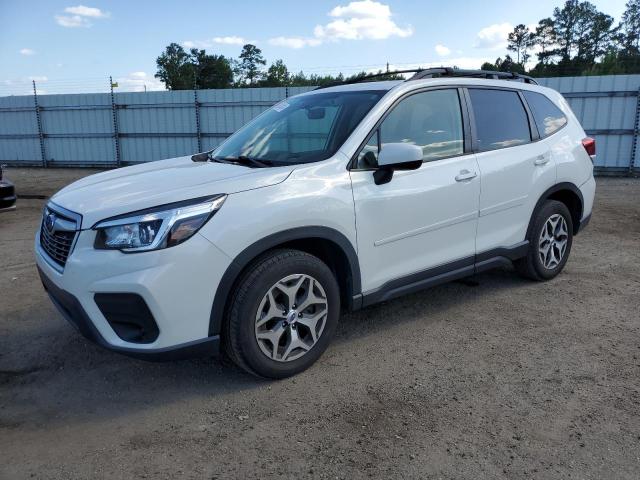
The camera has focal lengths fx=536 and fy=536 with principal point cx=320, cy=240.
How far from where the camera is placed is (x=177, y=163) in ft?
13.4

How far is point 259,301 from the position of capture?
3045 mm

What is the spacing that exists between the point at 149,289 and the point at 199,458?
0.86 meters

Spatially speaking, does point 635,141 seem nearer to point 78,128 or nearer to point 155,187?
point 155,187

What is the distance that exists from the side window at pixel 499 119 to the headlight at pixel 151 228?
7.97 ft

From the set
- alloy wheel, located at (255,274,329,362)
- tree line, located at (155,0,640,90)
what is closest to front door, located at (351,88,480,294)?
alloy wheel, located at (255,274,329,362)

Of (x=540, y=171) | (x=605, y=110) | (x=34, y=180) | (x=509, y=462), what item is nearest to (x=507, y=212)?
(x=540, y=171)

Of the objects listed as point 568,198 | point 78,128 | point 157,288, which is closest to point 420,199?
point 157,288

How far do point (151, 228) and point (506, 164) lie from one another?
286 cm

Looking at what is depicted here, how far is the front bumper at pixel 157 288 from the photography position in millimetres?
2723

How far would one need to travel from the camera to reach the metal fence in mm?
13164

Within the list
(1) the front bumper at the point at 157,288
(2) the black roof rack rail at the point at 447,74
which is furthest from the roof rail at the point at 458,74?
(1) the front bumper at the point at 157,288

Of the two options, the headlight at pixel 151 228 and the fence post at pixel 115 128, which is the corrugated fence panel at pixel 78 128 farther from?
the headlight at pixel 151 228

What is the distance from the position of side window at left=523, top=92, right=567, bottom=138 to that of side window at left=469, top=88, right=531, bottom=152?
6.1 inches

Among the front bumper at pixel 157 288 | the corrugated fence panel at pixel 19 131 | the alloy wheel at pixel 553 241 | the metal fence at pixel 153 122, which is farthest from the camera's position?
the corrugated fence panel at pixel 19 131
